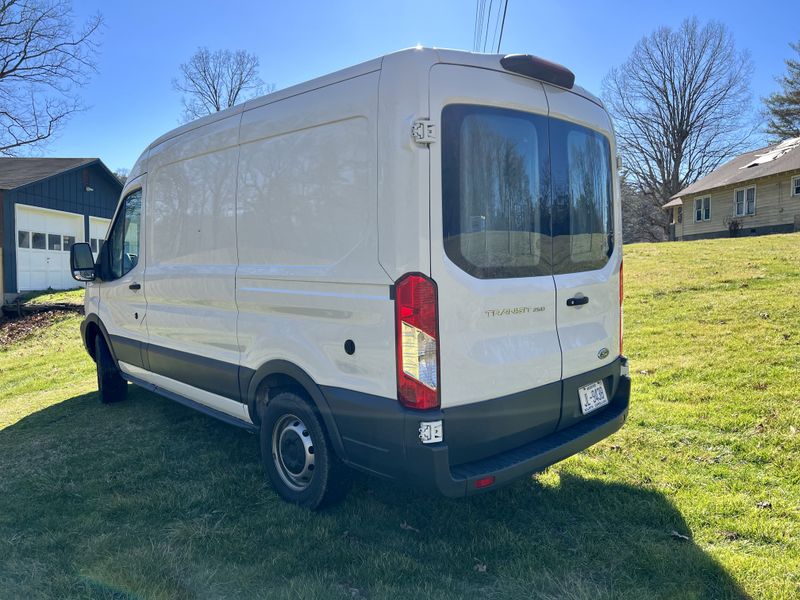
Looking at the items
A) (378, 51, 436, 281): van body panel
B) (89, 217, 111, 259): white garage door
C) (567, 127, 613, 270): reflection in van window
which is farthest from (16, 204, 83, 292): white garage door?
(567, 127, 613, 270): reflection in van window

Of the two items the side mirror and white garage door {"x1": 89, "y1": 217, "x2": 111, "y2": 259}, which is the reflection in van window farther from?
white garage door {"x1": 89, "y1": 217, "x2": 111, "y2": 259}

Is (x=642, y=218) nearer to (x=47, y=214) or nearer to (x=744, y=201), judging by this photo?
(x=744, y=201)

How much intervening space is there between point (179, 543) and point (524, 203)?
2.73 m

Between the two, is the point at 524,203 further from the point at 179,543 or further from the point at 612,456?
the point at 179,543

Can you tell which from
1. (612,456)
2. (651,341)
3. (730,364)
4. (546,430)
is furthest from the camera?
(651,341)

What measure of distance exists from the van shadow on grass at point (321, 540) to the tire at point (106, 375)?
5.71ft

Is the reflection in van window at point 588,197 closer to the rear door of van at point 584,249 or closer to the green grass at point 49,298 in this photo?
the rear door of van at point 584,249

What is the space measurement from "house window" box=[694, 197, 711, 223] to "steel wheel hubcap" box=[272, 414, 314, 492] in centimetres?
3269

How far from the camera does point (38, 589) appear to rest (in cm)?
274

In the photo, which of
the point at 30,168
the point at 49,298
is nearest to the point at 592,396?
the point at 49,298

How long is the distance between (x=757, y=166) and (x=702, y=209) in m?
4.27

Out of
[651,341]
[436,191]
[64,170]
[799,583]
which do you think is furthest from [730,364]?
[64,170]

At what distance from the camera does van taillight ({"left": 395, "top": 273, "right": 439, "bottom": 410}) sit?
104 inches

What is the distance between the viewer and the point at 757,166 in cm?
2725
